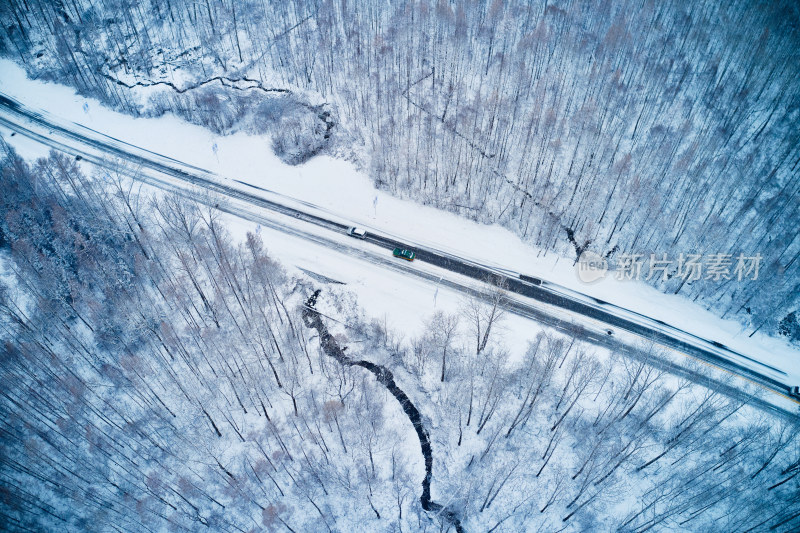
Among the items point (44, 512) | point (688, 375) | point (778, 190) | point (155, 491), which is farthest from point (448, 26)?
point (44, 512)

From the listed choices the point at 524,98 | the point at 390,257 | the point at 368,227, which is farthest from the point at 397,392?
the point at 524,98

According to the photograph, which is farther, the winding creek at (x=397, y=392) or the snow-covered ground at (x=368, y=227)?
the snow-covered ground at (x=368, y=227)

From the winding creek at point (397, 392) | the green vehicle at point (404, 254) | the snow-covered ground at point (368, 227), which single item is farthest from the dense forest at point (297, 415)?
the green vehicle at point (404, 254)

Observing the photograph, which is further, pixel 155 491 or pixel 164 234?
pixel 164 234

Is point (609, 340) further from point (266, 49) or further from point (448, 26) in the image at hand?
point (266, 49)

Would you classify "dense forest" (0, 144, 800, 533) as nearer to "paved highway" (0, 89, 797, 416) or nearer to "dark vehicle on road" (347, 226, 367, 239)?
"paved highway" (0, 89, 797, 416)

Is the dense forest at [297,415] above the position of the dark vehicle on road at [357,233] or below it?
below

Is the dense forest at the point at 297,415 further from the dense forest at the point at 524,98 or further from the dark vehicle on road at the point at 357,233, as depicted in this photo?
the dense forest at the point at 524,98
